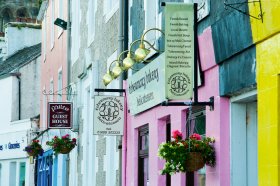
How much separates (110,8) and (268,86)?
464 inches

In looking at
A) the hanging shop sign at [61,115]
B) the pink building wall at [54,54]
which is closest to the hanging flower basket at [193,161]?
the hanging shop sign at [61,115]

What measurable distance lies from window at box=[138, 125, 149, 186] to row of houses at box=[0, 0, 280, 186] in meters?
0.02

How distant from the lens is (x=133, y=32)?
19344 mm

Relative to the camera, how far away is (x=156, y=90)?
53.2ft

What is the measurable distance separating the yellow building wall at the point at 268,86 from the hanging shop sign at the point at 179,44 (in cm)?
133

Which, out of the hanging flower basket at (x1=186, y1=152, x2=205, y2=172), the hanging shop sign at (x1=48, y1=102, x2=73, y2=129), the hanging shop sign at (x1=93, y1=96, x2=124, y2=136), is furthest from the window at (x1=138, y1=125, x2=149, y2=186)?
the hanging shop sign at (x1=48, y1=102, x2=73, y2=129)

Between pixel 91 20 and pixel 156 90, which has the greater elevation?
pixel 91 20

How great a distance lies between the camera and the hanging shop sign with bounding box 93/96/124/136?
1950 centimetres

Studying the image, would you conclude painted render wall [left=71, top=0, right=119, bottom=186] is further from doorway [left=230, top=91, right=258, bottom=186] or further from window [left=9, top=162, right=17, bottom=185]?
window [left=9, top=162, right=17, bottom=185]

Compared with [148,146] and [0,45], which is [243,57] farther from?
[0,45]

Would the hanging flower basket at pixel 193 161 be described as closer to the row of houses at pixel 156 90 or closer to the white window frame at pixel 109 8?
the row of houses at pixel 156 90

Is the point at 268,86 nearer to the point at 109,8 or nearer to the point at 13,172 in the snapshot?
the point at 109,8

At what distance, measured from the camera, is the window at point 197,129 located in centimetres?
1408

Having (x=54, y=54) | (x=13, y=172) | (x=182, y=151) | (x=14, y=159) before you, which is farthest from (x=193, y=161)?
(x=13, y=172)
